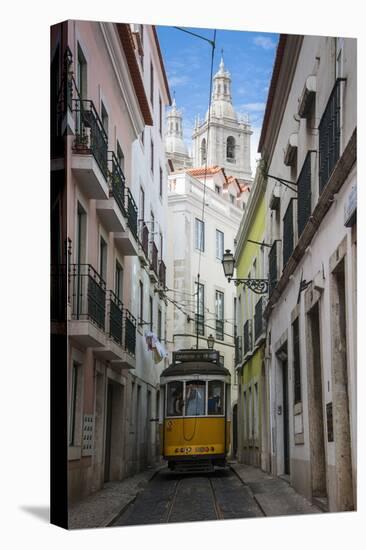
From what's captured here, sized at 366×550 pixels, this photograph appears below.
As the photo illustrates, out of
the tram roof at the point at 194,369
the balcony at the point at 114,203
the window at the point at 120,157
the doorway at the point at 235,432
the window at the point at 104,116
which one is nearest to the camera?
the window at the point at 104,116

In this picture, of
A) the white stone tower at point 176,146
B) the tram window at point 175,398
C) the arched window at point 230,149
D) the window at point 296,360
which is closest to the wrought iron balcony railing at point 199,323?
the tram window at point 175,398

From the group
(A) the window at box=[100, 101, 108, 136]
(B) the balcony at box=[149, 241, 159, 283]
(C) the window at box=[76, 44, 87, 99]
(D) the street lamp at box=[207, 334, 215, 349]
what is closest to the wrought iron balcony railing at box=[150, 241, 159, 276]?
(B) the balcony at box=[149, 241, 159, 283]

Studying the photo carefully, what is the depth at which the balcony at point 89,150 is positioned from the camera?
796 cm

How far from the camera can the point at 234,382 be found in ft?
29.8

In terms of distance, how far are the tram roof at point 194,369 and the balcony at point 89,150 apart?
1.70 meters

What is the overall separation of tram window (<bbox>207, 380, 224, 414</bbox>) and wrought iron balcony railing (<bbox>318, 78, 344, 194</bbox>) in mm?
2110

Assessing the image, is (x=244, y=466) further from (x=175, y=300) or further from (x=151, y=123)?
(x=151, y=123)

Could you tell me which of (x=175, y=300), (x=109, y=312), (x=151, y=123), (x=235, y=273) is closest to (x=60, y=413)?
(x=109, y=312)

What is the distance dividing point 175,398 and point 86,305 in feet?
5.16

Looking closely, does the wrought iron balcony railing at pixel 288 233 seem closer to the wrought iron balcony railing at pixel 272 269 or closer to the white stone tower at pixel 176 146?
the wrought iron balcony railing at pixel 272 269

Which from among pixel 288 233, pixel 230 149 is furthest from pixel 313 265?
pixel 230 149

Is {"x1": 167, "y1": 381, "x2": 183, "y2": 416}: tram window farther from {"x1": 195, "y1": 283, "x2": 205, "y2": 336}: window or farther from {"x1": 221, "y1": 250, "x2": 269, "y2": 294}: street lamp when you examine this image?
{"x1": 221, "y1": 250, "x2": 269, "y2": 294}: street lamp

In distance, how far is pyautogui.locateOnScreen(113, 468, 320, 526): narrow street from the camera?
786 centimetres

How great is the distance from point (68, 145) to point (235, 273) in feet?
7.05
